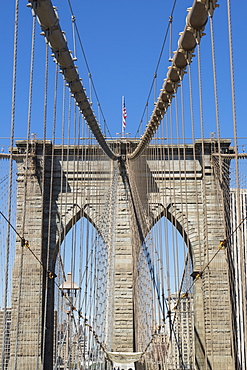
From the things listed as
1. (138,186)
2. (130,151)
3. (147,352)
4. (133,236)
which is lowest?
(147,352)

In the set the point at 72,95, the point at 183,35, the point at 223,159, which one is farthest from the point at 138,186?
the point at 183,35

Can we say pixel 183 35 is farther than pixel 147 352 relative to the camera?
No

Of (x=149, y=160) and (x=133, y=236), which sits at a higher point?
(x=149, y=160)

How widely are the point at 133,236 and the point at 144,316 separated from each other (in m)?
2.30

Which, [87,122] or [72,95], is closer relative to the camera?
[72,95]

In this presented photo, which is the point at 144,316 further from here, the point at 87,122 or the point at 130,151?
the point at 87,122

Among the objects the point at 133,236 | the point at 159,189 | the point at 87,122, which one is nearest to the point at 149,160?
the point at 159,189

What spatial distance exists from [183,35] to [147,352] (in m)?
11.9

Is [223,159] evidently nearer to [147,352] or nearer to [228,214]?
[228,214]

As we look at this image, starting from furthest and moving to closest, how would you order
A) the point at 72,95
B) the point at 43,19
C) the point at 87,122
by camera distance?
1. the point at 87,122
2. the point at 72,95
3. the point at 43,19

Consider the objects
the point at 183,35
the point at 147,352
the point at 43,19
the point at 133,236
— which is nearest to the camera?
the point at 43,19

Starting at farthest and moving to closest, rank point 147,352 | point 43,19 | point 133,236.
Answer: point 133,236, point 147,352, point 43,19

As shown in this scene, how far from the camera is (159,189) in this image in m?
20.5

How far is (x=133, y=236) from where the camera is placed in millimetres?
20109
